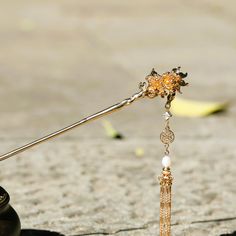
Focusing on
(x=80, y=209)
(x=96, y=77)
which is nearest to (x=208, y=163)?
(x=80, y=209)

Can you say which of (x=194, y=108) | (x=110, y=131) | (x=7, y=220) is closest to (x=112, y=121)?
(x=110, y=131)

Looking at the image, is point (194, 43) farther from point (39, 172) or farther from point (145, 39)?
point (39, 172)

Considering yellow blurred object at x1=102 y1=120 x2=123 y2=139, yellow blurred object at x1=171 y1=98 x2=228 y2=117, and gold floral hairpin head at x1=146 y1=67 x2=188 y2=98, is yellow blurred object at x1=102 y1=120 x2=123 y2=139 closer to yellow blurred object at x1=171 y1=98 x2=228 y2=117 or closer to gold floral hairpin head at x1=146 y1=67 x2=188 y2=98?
yellow blurred object at x1=171 y1=98 x2=228 y2=117

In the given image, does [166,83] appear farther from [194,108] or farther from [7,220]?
[194,108]

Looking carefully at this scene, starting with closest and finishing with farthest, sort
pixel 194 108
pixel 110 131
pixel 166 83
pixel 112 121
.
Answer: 1. pixel 166 83
2. pixel 110 131
3. pixel 112 121
4. pixel 194 108

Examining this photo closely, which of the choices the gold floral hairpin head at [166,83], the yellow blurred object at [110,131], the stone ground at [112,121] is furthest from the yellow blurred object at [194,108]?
the gold floral hairpin head at [166,83]

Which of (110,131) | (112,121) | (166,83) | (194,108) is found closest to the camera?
(166,83)

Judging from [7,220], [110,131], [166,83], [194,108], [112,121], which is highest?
[194,108]
